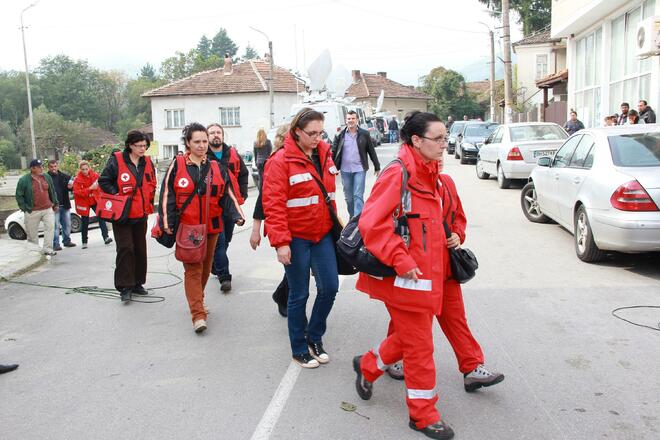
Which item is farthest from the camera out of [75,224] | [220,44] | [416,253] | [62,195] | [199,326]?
[220,44]

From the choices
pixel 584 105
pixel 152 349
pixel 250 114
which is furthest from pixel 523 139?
pixel 250 114

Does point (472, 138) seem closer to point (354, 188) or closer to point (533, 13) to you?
point (354, 188)

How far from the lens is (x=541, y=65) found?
51.5 m

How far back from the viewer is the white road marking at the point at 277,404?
12.1 feet

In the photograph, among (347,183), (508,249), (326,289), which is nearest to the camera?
(326,289)

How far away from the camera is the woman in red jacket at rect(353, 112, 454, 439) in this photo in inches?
136

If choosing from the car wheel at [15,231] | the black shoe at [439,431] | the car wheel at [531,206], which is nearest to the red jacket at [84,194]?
the car wheel at [15,231]

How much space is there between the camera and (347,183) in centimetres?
1012

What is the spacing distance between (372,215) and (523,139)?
12738 millimetres

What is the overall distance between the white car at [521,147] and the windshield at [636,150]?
22.0 ft

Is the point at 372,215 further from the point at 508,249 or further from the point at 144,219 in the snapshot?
the point at 508,249

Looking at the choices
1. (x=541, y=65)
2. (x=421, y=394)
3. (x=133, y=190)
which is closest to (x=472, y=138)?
(x=133, y=190)

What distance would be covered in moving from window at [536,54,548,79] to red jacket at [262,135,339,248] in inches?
2017

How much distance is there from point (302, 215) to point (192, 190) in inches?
62.7
